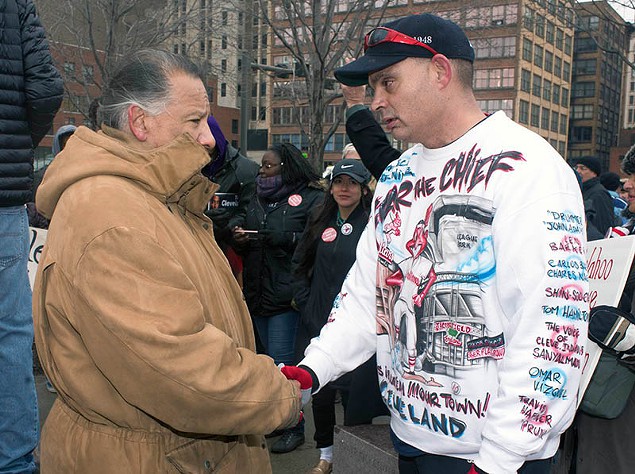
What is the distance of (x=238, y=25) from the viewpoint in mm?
13977

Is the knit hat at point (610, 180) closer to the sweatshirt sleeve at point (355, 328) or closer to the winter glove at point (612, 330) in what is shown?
the winter glove at point (612, 330)

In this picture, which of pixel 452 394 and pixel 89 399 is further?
pixel 452 394

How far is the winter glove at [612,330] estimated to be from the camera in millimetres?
2613

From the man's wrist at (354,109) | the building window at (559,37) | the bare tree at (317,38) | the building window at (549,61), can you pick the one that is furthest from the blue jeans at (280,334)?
the building window at (549,61)

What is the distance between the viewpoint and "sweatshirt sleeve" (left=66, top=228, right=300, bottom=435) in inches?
66.2

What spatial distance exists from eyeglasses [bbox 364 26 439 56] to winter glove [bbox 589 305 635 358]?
1.34m

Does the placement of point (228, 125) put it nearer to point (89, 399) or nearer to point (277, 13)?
point (277, 13)

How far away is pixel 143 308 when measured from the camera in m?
1.69

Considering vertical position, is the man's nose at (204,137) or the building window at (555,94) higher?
the building window at (555,94)

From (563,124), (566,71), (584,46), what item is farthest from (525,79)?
(584,46)

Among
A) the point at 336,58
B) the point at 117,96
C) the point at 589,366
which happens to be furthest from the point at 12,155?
the point at 336,58

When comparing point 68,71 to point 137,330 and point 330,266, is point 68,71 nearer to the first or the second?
point 330,266

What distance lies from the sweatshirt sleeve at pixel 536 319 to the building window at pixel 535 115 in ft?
260

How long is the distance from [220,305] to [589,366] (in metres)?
1.66
